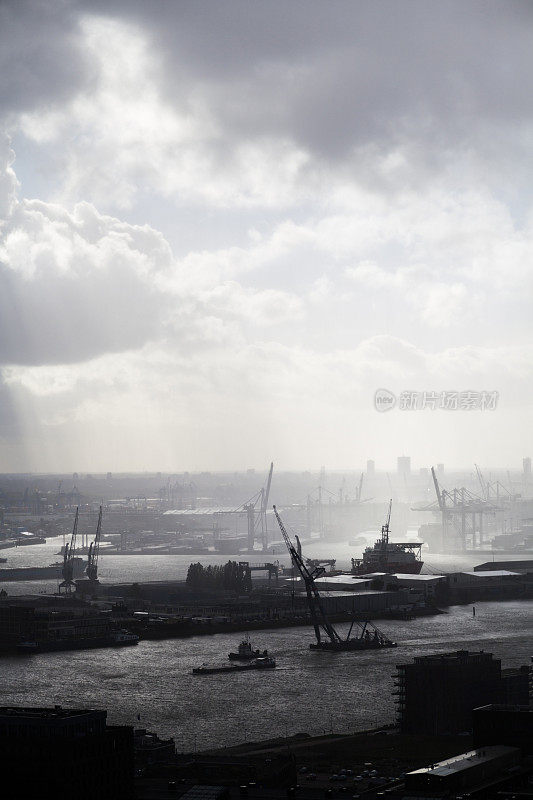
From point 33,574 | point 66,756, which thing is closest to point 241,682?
point 66,756

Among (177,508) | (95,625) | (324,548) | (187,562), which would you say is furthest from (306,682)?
(177,508)

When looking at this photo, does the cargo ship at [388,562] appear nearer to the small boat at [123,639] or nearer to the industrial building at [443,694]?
the small boat at [123,639]

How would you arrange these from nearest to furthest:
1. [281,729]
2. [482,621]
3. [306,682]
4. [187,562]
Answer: [281,729] < [306,682] < [482,621] < [187,562]

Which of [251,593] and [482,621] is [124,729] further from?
[251,593]

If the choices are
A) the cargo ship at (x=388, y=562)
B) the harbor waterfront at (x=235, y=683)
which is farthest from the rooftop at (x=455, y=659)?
the cargo ship at (x=388, y=562)

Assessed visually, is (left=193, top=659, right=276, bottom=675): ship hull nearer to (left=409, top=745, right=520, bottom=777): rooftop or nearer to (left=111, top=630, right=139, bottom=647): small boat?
(left=111, top=630, right=139, bottom=647): small boat

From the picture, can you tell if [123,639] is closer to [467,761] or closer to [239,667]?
[239,667]
